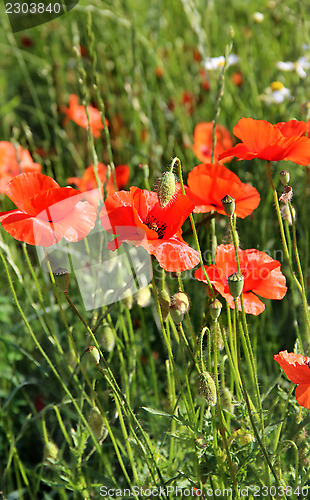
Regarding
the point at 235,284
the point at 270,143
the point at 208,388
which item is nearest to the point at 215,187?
the point at 270,143

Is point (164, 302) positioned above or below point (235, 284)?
below

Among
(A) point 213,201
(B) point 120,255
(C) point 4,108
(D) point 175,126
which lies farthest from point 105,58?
(A) point 213,201

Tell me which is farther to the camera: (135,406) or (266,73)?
(266,73)

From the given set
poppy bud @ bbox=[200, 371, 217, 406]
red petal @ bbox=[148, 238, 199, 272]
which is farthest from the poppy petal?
red petal @ bbox=[148, 238, 199, 272]

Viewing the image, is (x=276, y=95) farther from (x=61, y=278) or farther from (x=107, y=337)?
(x=61, y=278)

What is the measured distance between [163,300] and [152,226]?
13cm

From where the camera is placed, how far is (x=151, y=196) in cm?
94

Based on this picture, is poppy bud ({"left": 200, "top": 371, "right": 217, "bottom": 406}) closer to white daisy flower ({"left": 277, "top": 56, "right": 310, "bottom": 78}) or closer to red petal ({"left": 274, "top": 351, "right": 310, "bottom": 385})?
red petal ({"left": 274, "top": 351, "right": 310, "bottom": 385})

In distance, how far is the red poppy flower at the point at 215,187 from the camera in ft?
2.97

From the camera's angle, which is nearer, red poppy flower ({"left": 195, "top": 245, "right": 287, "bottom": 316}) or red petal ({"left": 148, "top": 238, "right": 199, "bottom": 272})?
red petal ({"left": 148, "top": 238, "right": 199, "bottom": 272})

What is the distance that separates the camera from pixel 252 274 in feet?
3.07

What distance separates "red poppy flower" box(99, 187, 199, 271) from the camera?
81 centimetres

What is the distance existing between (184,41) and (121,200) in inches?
87.7

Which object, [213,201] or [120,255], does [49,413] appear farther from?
[213,201]
